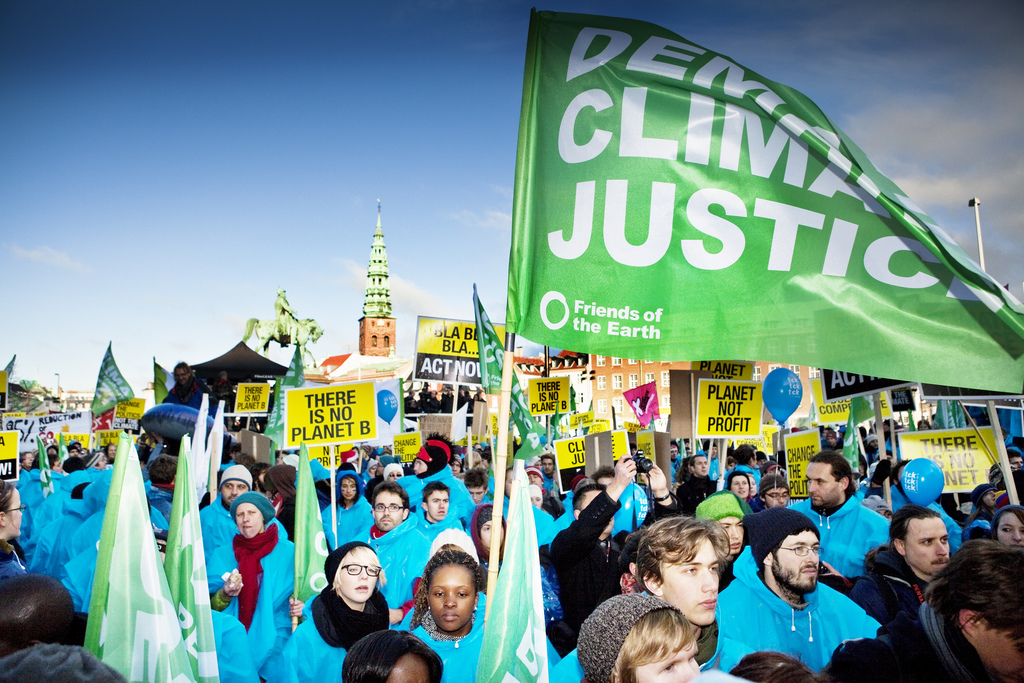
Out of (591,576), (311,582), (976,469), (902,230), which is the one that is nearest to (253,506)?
(311,582)

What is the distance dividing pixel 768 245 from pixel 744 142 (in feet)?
1.54

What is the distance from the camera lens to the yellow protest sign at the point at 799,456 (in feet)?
24.4

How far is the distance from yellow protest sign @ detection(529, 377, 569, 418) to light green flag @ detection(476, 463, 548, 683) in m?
8.64

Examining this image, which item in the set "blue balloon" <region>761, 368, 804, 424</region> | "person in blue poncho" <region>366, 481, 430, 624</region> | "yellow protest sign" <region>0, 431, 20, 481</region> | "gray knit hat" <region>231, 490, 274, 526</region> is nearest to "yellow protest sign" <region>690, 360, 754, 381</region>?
"blue balloon" <region>761, 368, 804, 424</region>

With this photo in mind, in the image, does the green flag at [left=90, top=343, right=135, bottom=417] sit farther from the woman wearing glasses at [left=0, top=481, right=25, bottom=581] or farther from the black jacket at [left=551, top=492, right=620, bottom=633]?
the black jacket at [left=551, top=492, right=620, bottom=633]

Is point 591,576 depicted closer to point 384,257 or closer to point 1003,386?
point 1003,386

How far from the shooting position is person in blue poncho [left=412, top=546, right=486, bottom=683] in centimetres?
345

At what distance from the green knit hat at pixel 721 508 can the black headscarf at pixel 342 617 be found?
1955mm

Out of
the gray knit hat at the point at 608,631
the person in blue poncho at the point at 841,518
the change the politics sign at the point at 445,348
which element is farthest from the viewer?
the change the politics sign at the point at 445,348

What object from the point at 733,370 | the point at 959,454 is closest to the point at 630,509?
the point at 959,454

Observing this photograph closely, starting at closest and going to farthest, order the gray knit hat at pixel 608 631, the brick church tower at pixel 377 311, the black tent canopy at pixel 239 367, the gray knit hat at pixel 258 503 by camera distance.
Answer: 1. the gray knit hat at pixel 608 631
2. the gray knit hat at pixel 258 503
3. the black tent canopy at pixel 239 367
4. the brick church tower at pixel 377 311

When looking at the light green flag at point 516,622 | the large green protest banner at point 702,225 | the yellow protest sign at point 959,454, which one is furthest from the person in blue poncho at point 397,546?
the yellow protest sign at point 959,454

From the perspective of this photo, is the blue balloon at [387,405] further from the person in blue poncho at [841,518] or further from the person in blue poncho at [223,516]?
the person in blue poncho at [841,518]

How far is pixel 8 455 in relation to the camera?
8977 millimetres
